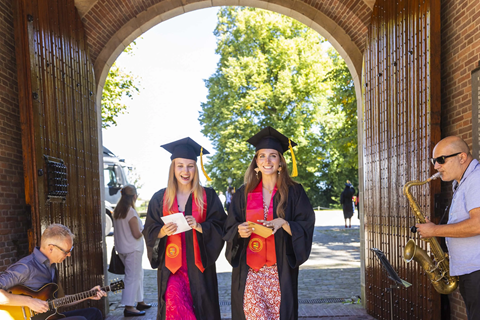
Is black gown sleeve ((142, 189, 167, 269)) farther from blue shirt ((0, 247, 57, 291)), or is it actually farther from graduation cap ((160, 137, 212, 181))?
blue shirt ((0, 247, 57, 291))

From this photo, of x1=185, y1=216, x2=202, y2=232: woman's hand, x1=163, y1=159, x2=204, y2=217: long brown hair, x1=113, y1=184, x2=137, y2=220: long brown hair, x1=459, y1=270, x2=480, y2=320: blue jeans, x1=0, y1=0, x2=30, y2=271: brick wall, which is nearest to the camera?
x1=459, y1=270, x2=480, y2=320: blue jeans

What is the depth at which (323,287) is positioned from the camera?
8375mm

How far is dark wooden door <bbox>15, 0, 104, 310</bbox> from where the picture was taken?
4664mm

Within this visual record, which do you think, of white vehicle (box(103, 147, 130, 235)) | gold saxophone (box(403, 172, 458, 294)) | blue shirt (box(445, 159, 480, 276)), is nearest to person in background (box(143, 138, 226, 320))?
gold saxophone (box(403, 172, 458, 294))

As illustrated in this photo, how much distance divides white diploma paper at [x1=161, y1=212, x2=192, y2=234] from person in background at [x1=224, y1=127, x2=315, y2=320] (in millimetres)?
389

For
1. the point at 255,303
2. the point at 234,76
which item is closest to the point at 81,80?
the point at 255,303

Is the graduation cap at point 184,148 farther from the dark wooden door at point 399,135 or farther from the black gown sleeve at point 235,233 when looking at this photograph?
the dark wooden door at point 399,135

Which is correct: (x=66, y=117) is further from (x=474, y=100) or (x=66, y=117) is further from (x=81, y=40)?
(x=474, y=100)

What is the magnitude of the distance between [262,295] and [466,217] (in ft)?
5.81

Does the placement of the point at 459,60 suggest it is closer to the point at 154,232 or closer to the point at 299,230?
the point at 299,230

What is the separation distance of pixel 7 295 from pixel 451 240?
345 centimetres

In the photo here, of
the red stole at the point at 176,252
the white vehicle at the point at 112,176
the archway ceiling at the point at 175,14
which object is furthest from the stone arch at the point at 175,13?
the white vehicle at the point at 112,176

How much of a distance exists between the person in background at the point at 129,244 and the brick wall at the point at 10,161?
1.73m

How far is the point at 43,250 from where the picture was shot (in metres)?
3.76
